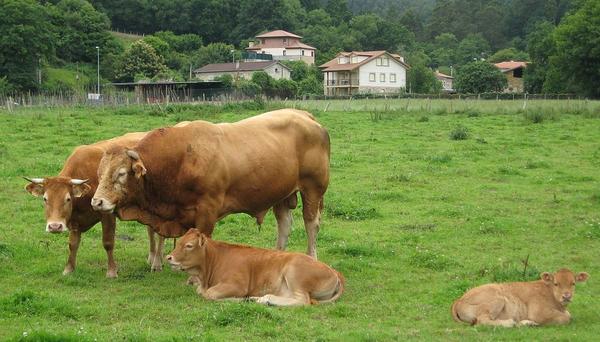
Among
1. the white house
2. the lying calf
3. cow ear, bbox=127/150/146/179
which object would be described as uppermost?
the white house

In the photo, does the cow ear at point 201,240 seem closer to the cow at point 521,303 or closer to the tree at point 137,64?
the cow at point 521,303

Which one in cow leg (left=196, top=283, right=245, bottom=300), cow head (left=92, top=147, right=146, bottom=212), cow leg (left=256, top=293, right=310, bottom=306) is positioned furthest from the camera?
cow head (left=92, top=147, right=146, bottom=212)

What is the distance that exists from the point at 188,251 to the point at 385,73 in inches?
4484

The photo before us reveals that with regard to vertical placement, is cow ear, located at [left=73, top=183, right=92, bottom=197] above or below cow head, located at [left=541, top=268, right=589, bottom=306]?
above

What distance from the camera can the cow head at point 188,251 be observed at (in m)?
→ 10.3

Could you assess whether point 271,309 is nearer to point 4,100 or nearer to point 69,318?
point 69,318

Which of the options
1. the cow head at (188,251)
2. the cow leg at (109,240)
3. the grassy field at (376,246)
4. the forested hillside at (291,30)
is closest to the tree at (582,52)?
the forested hillside at (291,30)

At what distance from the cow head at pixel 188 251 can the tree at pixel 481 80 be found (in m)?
94.5

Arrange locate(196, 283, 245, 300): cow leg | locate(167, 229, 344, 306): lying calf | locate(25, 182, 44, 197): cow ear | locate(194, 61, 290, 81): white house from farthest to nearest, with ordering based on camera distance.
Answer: locate(194, 61, 290, 81): white house, locate(25, 182, 44, 197): cow ear, locate(196, 283, 245, 300): cow leg, locate(167, 229, 344, 306): lying calf

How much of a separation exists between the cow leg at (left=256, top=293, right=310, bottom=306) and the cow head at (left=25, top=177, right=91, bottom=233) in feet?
10.0

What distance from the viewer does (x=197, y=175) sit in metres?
10.9

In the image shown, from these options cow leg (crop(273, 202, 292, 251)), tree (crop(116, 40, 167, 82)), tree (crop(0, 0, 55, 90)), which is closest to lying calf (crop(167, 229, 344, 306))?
cow leg (crop(273, 202, 292, 251))

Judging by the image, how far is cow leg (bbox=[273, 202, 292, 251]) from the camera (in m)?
12.7

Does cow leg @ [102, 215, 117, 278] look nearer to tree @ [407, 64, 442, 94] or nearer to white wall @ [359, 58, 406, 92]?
tree @ [407, 64, 442, 94]
